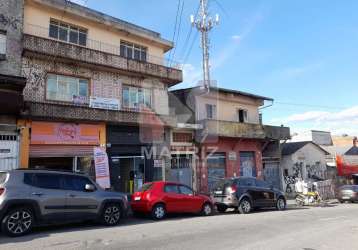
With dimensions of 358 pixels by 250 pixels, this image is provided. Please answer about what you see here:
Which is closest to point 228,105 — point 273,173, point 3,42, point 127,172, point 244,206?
point 273,173

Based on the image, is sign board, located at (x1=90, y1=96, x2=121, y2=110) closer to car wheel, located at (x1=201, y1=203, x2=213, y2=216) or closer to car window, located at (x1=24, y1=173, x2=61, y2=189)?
car wheel, located at (x1=201, y1=203, x2=213, y2=216)

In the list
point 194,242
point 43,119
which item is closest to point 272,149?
point 43,119

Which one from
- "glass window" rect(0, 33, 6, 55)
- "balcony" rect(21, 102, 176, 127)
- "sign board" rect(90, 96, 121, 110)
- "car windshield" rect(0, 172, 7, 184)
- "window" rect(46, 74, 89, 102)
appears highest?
"glass window" rect(0, 33, 6, 55)

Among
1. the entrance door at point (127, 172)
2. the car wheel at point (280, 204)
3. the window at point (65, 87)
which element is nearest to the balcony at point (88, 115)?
the window at point (65, 87)

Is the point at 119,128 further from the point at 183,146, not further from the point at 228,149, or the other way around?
the point at 228,149

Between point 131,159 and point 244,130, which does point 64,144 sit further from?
point 244,130

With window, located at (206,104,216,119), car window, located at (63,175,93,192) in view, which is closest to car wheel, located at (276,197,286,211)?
window, located at (206,104,216,119)

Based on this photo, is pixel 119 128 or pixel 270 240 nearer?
pixel 270 240

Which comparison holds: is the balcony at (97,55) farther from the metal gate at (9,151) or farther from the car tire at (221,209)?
the car tire at (221,209)

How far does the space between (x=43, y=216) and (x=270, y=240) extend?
245 inches

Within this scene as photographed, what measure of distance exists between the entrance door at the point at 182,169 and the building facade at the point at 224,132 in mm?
687

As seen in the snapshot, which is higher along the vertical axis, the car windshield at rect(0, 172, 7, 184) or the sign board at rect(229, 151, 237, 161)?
the sign board at rect(229, 151, 237, 161)

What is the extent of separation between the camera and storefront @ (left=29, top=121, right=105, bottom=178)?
1625 centimetres

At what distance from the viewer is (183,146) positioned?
22750mm
